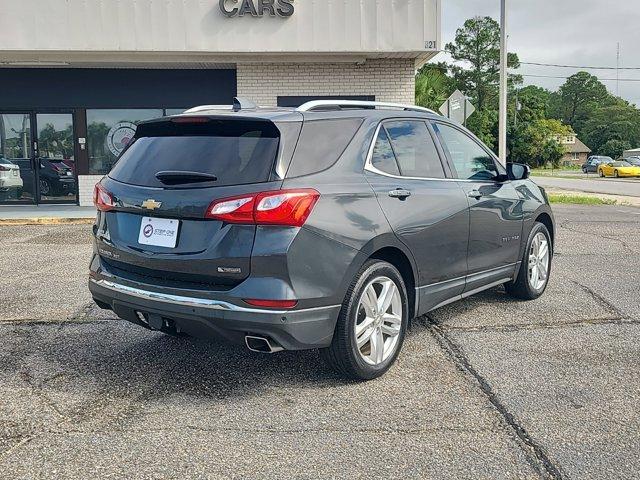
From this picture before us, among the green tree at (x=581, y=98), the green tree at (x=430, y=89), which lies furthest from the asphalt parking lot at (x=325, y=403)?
the green tree at (x=581, y=98)

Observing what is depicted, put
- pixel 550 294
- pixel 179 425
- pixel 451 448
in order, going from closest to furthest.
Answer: pixel 451 448, pixel 179 425, pixel 550 294

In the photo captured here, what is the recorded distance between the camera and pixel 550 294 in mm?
6434

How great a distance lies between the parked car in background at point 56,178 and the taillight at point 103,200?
12.0 m

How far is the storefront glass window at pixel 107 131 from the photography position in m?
15.0

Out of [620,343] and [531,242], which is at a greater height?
[531,242]

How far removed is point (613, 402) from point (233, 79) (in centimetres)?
1275

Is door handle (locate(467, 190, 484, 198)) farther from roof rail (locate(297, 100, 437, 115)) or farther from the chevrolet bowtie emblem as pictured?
the chevrolet bowtie emblem

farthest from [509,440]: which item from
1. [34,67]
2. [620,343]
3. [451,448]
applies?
[34,67]

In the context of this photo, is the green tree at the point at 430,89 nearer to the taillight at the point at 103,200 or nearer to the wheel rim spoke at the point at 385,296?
the wheel rim spoke at the point at 385,296

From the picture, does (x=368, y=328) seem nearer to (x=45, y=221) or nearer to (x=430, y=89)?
(x=45, y=221)

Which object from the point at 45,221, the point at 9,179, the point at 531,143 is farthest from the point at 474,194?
the point at 531,143

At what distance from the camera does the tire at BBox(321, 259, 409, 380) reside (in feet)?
12.4

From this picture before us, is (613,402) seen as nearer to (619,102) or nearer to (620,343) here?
(620,343)

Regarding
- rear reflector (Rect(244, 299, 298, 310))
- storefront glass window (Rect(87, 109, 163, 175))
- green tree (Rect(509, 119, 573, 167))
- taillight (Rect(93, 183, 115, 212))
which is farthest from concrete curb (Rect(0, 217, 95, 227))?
green tree (Rect(509, 119, 573, 167))
